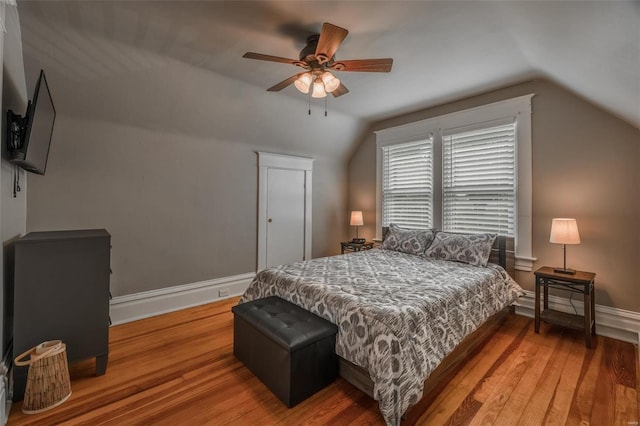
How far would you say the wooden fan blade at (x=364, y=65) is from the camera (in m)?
2.16

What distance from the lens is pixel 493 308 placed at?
8.63 feet

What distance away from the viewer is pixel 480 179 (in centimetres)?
362

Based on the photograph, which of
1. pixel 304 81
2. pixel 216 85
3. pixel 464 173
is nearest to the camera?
pixel 304 81

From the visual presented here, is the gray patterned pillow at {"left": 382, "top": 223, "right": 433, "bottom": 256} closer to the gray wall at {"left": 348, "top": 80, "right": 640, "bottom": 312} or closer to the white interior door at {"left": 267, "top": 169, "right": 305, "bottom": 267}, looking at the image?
the gray wall at {"left": 348, "top": 80, "right": 640, "bottom": 312}

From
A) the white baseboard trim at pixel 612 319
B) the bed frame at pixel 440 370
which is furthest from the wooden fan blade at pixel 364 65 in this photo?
the white baseboard trim at pixel 612 319

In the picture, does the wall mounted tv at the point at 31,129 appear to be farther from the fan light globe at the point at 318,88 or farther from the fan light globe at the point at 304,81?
the fan light globe at the point at 318,88

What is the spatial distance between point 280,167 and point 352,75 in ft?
6.04

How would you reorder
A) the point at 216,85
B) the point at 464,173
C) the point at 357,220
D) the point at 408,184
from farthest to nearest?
the point at 357,220
the point at 408,184
the point at 464,173
the point at 216,85

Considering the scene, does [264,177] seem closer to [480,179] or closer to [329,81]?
[329,81]

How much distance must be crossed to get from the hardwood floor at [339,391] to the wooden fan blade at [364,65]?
2.42 m

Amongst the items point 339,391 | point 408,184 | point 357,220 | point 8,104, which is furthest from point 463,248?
point 8,104

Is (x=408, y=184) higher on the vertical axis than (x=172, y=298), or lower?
higher

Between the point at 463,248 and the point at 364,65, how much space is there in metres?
2.29

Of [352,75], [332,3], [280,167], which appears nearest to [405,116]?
[352,75]
